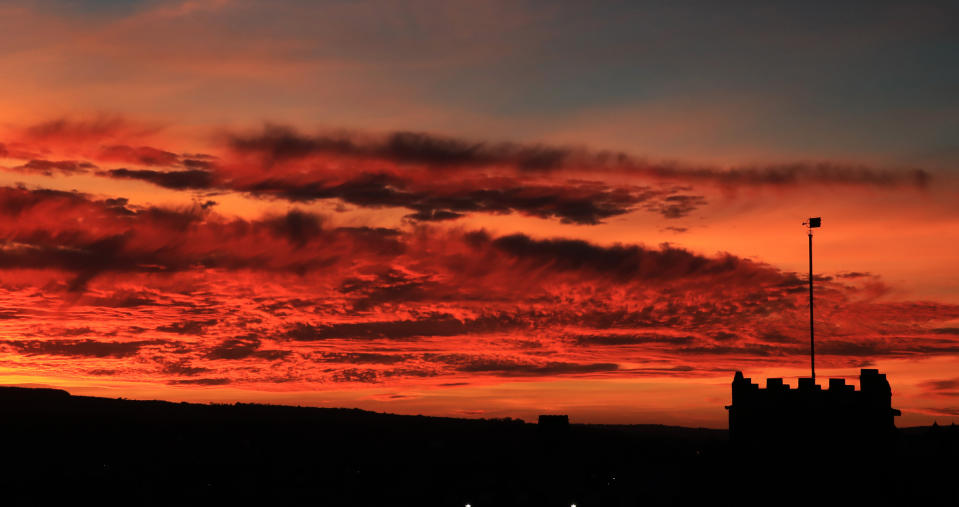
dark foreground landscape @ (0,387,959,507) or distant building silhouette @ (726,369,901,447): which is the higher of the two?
distant building silhouette @ (726,369,901,447)

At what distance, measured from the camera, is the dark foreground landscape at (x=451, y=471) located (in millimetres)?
64500

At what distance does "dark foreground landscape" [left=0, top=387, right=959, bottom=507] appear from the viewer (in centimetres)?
6450

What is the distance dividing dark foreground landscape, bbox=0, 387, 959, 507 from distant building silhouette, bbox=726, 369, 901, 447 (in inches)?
34.7

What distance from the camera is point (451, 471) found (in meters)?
165

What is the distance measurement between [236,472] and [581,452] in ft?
196

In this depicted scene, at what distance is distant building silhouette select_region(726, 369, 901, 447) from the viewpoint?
6219 centimetres

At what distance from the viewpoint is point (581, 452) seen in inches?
7057

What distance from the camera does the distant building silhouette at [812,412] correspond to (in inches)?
2448

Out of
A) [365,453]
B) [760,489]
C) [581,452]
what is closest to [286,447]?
[365,453]

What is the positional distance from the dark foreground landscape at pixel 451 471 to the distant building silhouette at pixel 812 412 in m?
0.88

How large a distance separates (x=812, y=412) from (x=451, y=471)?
106978mm

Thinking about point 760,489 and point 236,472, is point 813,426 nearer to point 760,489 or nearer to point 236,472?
point 760,489

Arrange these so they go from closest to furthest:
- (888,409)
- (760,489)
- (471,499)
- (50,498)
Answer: (888,409) → (760,489) → (471,499) → (50,498)

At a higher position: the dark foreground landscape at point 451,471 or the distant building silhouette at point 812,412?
the distant building silhouette at point 812,412
